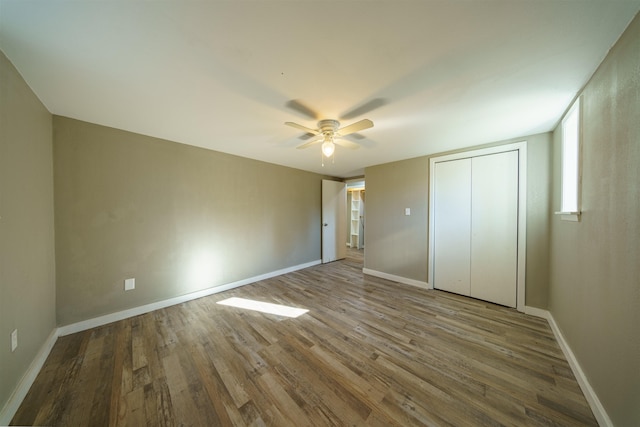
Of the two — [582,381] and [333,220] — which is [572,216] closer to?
[582,381]

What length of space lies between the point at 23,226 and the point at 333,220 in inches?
171

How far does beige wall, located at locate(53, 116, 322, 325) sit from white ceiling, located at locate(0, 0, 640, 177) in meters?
0.42

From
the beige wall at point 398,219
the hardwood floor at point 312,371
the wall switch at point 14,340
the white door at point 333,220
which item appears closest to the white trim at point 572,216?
the hardwood floor at point 312,371

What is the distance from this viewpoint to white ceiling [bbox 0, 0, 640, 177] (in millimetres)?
945

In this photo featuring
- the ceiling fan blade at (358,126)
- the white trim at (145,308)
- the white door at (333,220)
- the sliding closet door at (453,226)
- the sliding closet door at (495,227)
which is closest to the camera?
the ceiling fan blade at (358,126)

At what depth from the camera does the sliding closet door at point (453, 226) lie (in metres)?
2.94

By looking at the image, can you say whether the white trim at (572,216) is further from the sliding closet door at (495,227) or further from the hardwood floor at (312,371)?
the hardwood floor at (312,371)

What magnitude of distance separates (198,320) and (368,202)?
3.36 metres

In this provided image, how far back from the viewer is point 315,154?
3.22 meters

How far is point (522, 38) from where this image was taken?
1.07 metres

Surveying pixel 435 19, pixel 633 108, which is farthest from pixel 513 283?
pixel 435 19

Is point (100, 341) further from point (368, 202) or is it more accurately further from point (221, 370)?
point (368, 202)

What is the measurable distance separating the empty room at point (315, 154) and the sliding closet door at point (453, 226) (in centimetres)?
3

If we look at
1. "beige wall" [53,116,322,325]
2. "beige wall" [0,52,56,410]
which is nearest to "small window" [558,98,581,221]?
"beige wall" [53,116,322,325]
